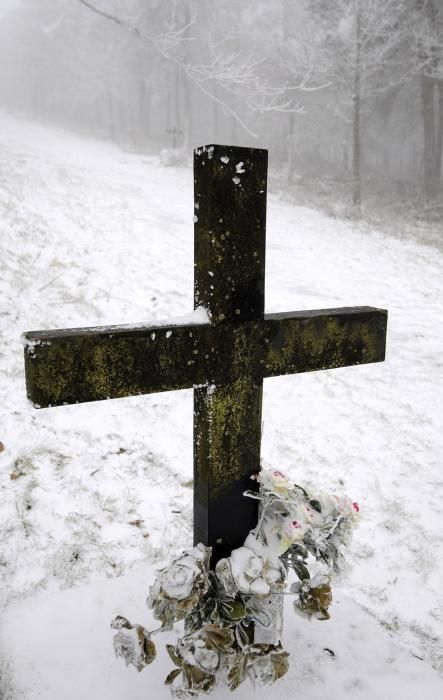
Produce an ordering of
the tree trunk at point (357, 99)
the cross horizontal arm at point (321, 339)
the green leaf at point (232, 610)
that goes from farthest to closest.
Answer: the tree trunk at point (357, 99) < the cross horizontal arm at point (321, 339) < the green leaf at point (232, 610)

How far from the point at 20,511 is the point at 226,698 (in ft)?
6.48

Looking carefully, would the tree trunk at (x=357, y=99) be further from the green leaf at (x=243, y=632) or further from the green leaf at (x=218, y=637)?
the green leaf at (x=218, y=637)

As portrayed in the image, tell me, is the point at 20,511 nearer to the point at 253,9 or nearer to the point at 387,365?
the point at 387,365

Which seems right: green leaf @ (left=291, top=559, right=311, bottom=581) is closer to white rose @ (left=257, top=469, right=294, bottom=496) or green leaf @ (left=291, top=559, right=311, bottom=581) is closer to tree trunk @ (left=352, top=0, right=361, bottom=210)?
white rose @ (left=257, top=469, right=294, bottom=496)

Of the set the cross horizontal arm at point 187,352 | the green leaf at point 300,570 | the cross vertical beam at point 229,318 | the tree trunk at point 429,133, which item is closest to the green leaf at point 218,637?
the cross vertical beam at point 229,318

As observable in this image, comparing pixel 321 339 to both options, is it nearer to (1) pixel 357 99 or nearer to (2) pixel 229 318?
(2) pixel 229 318

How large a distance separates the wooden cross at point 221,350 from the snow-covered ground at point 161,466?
87 cm

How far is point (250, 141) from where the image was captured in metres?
41.2

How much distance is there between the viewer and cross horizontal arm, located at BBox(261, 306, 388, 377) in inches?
68.7

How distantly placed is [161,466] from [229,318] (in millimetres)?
2646

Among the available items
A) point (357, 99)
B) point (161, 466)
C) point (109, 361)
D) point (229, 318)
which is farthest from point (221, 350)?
point (357, 99)

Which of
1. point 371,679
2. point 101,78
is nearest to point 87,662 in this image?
point 371,679

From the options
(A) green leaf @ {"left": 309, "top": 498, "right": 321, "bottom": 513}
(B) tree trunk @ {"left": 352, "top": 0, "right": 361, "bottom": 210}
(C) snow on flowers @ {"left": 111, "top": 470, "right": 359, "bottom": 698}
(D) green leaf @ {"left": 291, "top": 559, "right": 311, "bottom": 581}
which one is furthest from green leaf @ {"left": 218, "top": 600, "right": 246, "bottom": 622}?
(B) tree trunk @ {"left": 352, "top": 0, "right": 361, "bottom": 210}

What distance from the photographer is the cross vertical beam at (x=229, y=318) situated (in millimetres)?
1528
